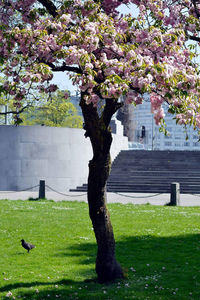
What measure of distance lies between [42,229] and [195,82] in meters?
9.36

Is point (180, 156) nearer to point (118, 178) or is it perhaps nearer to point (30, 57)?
point (118, 178)

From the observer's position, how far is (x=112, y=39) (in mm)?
8273

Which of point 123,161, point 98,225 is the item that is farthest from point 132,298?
point 123,161

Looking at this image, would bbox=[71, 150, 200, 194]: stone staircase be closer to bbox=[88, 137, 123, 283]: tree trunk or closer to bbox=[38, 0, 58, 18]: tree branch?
bbox=[88, 137, 123, 283]: tree trunk

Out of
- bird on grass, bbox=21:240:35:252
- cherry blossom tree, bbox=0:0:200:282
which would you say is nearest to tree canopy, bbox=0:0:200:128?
cherry blossom tree, bbox=0:0:200:282

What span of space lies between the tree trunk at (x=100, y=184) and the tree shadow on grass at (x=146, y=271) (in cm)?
43

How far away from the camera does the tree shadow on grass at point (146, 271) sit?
9.08 m

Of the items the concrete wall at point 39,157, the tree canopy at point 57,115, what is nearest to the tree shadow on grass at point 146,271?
the concrete wall at point 39,157

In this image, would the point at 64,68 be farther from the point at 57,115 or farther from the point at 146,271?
the point at 57,115

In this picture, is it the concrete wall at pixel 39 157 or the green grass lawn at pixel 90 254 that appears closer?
the green grass lawn at pixel 90 254

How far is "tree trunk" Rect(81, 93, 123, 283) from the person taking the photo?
31.1ft

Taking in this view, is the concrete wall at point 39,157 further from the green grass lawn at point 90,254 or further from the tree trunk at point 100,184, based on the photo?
the tree trunk at point 100,184

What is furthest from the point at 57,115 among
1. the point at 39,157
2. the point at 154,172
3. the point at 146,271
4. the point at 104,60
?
the point at 104,60

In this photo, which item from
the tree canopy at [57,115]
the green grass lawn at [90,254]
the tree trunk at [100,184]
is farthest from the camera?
the tree canopy at [57,115]
